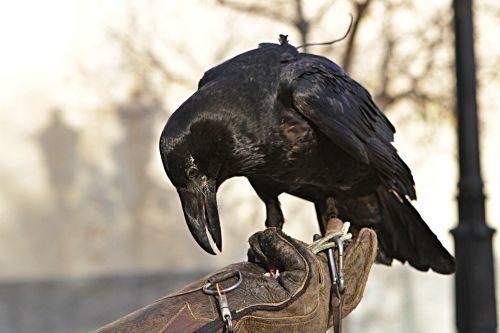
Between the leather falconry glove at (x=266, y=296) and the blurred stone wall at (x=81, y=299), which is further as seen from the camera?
the blurred stone wall at (x=81, y=299)

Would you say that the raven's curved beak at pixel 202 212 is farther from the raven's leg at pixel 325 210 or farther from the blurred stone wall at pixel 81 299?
the blurred stone wall at pixel 81 299

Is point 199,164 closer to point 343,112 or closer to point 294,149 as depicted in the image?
point 294,149

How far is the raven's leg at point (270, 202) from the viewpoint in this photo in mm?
2963

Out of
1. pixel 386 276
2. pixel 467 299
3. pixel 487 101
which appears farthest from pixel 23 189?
pixel 467 299

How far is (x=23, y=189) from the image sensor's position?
26.5ft

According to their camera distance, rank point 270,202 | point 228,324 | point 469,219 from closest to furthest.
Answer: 1. point 228,324
2. point 270,202
3. point 469,219

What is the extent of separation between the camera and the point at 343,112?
9.24 ft

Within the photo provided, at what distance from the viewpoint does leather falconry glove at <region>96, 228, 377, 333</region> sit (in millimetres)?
1938

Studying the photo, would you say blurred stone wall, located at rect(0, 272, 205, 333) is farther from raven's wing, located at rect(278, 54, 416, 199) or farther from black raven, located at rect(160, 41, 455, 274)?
raven's wing, located at rect(278, 54, 416, 199)

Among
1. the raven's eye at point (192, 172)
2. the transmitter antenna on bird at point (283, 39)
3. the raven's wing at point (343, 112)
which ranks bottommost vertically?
the raven's eye at point (192, 172)

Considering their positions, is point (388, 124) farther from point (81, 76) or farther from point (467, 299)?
point (81, 76)

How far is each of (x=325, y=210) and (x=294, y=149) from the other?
0.41 meters

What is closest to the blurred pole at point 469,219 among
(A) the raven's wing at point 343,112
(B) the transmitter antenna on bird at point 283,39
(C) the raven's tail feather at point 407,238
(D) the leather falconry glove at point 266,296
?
(C) the raven's tail feather at point 407,238

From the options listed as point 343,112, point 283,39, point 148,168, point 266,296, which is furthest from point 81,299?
point 266,296
